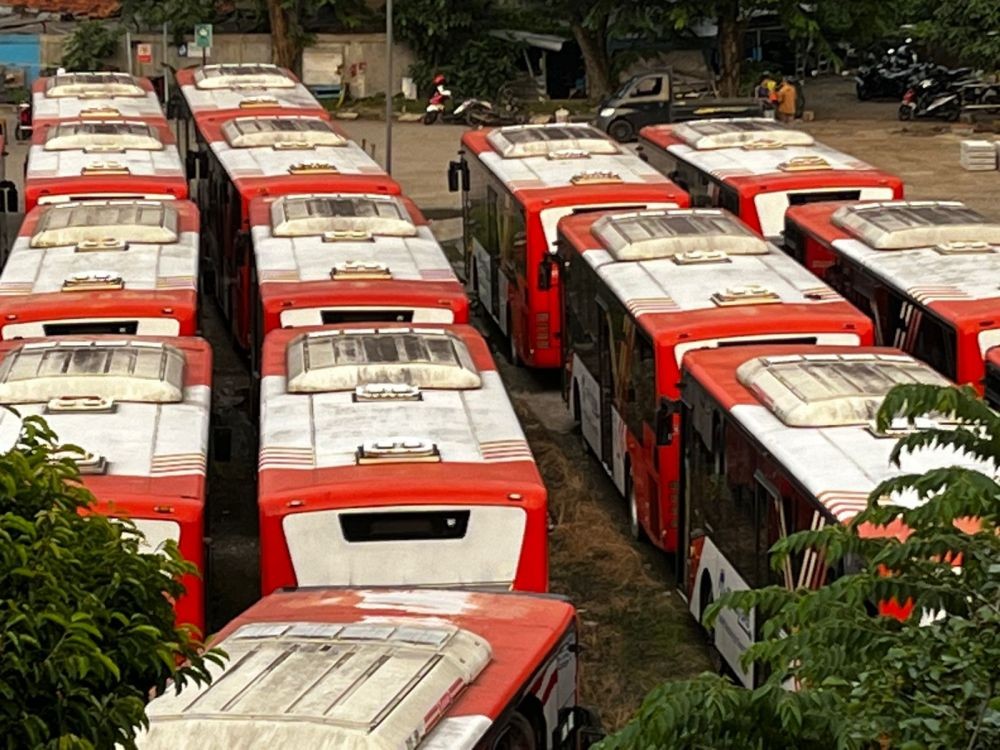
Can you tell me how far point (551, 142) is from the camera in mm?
25562

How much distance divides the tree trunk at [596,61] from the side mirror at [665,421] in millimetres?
30751

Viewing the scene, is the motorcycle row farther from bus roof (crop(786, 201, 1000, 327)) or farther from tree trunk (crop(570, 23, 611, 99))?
bus roof (crop(786, 201, 1000, 327))

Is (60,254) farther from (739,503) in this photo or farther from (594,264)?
(739,503)

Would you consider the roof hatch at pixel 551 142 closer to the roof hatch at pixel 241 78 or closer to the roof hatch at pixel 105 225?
the roof hatch at pixel 105 225

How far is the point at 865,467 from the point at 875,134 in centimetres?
3202

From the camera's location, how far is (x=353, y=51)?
49.6m

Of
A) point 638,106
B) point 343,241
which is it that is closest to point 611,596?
point 343,241

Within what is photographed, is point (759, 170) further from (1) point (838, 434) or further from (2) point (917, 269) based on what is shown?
(1) point (838, 434)

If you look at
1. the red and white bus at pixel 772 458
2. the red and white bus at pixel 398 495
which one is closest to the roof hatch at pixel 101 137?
the red and white bus at pixel 772 458

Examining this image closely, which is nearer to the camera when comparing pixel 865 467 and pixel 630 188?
pixel 865 467

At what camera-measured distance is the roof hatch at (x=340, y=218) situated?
20.2 meters

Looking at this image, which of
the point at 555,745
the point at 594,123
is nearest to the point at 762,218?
the point at 555,745

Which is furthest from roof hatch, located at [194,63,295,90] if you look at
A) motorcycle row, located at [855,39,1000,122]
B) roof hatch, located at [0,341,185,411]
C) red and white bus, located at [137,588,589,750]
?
red and white bus, located at [137,588,589,750]

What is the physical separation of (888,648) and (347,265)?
11.5 m
